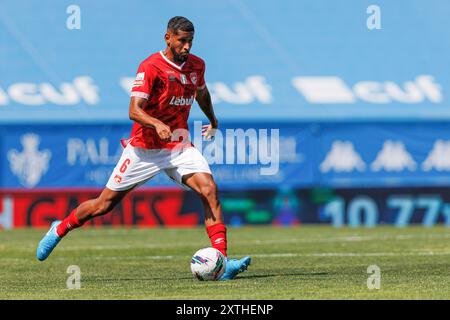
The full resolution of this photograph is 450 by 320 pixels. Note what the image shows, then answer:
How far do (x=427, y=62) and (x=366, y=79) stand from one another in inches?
59.3

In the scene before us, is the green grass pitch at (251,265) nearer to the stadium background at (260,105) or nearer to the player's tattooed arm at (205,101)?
the player's tattooed arm at (205,101)

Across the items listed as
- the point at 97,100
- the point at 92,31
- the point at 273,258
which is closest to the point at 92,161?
the point at 97,100

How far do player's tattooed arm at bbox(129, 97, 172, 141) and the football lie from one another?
112cm

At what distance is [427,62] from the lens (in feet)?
87.5

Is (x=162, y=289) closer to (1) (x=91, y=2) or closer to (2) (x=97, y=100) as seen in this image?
(2) (x=97, y=100)

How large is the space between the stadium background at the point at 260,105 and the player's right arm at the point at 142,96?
12153mm

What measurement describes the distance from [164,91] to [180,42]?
511mm

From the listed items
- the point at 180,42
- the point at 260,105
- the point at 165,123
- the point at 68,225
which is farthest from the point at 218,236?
the point at 260,105

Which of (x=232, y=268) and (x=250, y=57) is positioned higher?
Answer: (x=250, y=57)

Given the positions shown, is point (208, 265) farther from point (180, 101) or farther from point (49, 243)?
point (49, 243)

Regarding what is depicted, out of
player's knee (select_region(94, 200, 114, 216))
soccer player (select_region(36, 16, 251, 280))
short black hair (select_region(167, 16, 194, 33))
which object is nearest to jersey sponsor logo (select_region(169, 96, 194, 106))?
soccer player (select_region(36, 16, 251, 280))

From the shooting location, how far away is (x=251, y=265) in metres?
12.8

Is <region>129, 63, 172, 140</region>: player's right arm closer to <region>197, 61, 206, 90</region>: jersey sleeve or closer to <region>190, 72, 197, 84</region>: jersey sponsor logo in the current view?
<region>190, 72, 197, 84</region>: jersey sponsor logo

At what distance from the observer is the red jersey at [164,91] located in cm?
1101
